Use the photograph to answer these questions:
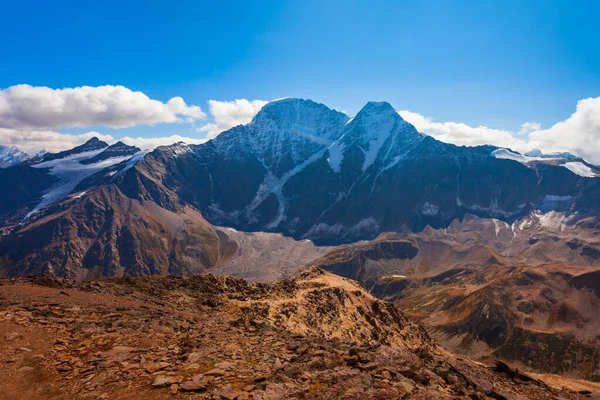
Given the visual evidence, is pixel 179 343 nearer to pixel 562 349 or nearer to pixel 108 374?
pixel 108 374

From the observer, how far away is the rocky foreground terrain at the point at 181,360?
56.8ft

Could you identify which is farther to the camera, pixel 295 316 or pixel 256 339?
pixel 295 316

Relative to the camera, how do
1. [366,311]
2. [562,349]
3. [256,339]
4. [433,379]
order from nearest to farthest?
[433,379] < [256,339] < [366,311] < [562,349]

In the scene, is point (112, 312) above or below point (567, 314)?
above

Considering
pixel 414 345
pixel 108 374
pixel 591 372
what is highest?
pixel 108 374

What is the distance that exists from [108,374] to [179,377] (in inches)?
144

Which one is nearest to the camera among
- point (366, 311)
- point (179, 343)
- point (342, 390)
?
point (342, 390)

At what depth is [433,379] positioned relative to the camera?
21266 millimetres

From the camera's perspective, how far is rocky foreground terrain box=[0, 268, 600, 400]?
17.3 metres

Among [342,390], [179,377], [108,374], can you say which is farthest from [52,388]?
[342,390]

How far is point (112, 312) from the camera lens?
106ft

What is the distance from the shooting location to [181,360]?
2053 cm

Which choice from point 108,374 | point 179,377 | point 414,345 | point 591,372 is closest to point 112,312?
point 108,374

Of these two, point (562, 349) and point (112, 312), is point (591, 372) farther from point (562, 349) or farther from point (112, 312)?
point (112, 312)
